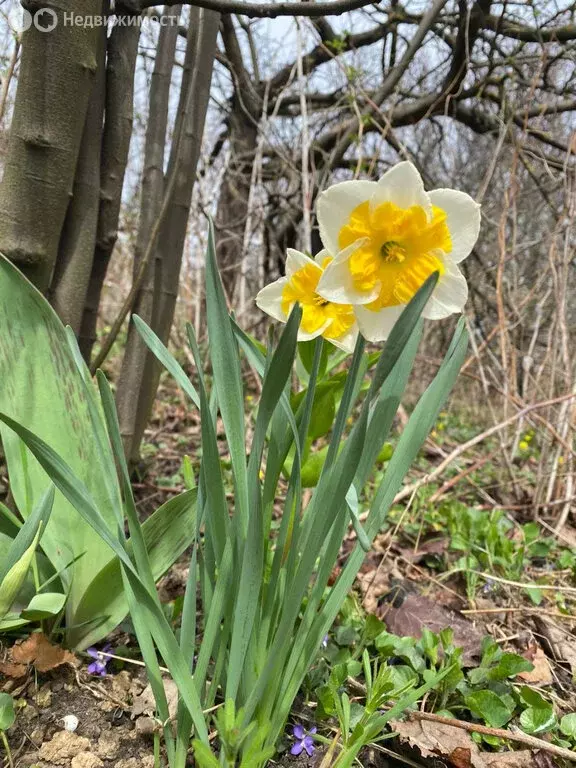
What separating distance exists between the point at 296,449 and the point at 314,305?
0.20m

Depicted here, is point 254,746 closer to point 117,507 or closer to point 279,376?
point 117,507

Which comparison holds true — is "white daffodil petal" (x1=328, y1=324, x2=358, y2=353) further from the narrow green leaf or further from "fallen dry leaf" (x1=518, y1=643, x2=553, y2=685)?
"fallen dry leaf" (x1=518, y1=643, x2=553, y2=685)

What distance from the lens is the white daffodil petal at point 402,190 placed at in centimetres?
57

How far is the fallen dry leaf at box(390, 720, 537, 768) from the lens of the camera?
2.67 ft

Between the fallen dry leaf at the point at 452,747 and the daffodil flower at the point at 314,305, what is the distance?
0.65m

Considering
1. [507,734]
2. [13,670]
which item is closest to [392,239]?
[507,734]

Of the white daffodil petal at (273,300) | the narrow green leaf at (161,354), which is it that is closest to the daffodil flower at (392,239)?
the white daffodil petal at (273,300)

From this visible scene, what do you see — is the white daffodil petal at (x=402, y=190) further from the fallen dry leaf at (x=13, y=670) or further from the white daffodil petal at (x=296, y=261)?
the fallen dry leaf at (x=13, y=670)

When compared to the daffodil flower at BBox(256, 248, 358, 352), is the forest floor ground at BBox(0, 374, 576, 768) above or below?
below

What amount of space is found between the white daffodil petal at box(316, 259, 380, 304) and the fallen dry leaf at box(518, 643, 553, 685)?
0.94m

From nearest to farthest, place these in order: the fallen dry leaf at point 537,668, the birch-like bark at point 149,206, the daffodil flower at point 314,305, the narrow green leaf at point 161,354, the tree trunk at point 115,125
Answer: the daffodil flower at point 314,305 < the narrow green leaf at point 161,354 < the fallen dry leaf at point 537,668 < the tree trunk at point 115,125 < the birch-like bark at point 149,206

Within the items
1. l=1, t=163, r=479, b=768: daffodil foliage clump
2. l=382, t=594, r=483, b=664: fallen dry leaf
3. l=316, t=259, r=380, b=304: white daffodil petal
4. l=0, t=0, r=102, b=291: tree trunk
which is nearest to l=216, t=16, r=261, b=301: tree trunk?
l=0, t=0, r=102, b=291: tree trunk

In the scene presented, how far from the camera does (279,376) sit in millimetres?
618

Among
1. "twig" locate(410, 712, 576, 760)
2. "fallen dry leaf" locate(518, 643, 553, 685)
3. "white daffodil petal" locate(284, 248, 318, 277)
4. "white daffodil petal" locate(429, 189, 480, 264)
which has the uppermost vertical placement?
"white daffodil petal" locate(429, 189, 480, 264)
